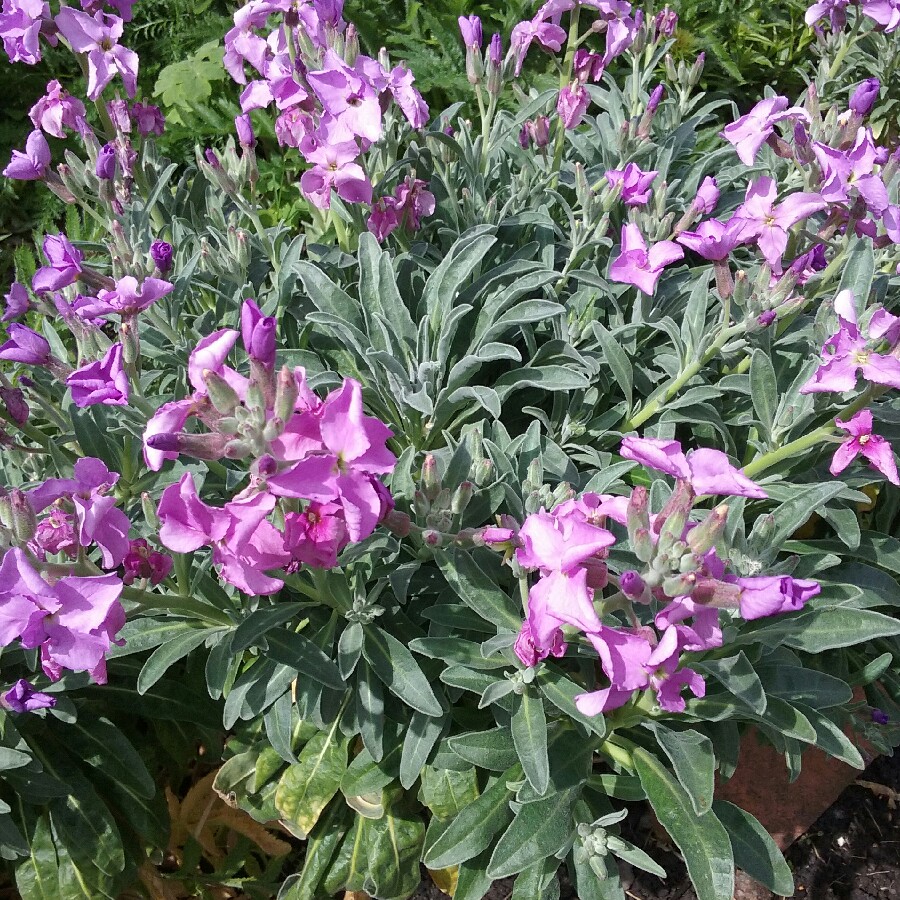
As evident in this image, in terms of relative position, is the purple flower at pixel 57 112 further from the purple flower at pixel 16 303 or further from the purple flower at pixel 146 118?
the purple flower at pixel 16 303

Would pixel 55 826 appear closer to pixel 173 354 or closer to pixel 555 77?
pixel 173 354

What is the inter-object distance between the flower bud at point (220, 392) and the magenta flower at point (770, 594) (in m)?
0.90

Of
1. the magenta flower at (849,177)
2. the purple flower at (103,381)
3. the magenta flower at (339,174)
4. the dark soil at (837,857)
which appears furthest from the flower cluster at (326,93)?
the dark soil at (837,857)

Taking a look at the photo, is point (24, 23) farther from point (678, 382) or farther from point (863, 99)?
point (863, 99)

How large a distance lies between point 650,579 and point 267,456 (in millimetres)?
715

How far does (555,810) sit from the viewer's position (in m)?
1.94

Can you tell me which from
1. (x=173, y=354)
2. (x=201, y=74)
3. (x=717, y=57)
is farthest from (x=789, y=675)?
(x=201, y=74)

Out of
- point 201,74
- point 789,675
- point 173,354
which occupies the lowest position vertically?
point 789,675

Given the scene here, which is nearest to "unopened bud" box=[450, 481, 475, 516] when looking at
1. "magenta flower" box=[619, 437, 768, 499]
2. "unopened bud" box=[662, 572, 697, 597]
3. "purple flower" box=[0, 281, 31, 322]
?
"magenta flower" box=[619, 437, 768, 499]

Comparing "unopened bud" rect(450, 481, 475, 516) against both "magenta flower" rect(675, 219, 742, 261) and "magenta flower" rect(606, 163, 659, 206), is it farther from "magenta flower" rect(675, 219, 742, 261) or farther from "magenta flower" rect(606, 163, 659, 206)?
"magenta flower" rect(606, 163, 659, 206)

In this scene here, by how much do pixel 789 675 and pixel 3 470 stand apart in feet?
6.87

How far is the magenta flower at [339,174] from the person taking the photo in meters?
2.10

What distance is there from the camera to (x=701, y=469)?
1.49 m

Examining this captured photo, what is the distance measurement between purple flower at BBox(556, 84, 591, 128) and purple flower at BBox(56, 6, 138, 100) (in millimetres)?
1322
